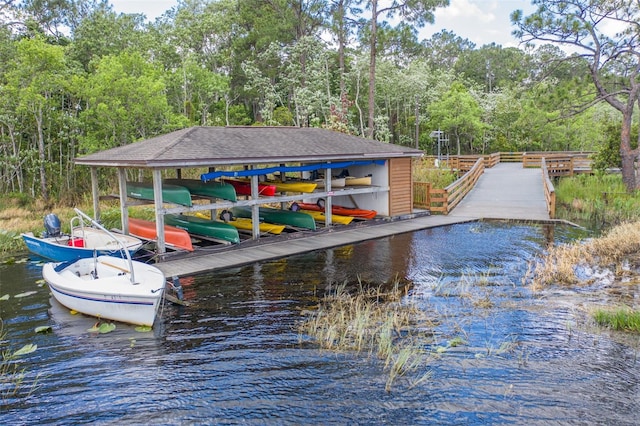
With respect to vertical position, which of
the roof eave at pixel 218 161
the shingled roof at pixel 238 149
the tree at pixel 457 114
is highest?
the tree at pixel 457 114

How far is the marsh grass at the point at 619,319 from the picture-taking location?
753 centimetres

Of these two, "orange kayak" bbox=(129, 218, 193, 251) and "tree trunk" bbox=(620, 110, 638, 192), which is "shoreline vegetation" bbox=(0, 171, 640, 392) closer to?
"orange kayak" bbox=(129, 218, 193, 251)

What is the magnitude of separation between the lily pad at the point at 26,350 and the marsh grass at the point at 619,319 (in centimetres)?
863

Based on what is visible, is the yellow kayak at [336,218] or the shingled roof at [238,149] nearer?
the shingled roof at [238,149]

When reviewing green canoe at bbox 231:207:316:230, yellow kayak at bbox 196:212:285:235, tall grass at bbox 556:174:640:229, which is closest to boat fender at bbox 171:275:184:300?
yellow kayak at bbox 196:212:285:235

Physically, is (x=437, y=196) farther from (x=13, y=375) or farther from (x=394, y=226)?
(x=13, y=375)

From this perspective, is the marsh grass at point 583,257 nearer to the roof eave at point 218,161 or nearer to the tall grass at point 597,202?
the tall grass at point 597,202

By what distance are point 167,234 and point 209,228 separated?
1.30 metres

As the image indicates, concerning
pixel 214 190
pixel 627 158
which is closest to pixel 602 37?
pixel 627 158

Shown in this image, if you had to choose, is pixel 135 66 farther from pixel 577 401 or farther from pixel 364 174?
pixel 577 401

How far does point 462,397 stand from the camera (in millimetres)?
5770

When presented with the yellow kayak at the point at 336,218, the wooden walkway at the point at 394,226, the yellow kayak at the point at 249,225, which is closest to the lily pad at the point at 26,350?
the wooden walkway at the point at 394,226

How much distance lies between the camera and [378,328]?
25.5 ft

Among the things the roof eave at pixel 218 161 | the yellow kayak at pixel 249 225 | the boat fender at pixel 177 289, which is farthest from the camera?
the yellow kayak at pixel 249 225
